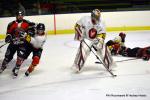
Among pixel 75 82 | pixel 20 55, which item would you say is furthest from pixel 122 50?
pixel 20 55

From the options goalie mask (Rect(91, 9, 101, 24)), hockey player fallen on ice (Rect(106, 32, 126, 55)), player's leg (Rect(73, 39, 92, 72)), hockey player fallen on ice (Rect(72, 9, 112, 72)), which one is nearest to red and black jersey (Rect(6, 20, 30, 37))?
hockey player fallen on ice (Rect(72, 9, 112, 72))

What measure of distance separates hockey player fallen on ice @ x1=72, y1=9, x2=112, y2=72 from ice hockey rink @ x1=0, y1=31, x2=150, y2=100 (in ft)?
0.79

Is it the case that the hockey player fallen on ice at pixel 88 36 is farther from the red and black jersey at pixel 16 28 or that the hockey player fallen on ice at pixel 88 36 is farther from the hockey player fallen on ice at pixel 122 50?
the hockey player fallen on ice at pixel 122 50

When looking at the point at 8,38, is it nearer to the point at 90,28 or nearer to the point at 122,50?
the point at 90,28

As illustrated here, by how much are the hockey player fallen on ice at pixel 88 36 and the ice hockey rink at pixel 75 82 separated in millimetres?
242

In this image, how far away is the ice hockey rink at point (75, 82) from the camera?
14.9ft

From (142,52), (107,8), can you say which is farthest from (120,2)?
(142,52)

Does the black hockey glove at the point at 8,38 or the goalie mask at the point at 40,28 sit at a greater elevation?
the goalie mask at the point at 40,28

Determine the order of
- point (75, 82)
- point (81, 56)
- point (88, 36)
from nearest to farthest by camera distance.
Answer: point (75, 82), point (81, 56), point (88, 36)

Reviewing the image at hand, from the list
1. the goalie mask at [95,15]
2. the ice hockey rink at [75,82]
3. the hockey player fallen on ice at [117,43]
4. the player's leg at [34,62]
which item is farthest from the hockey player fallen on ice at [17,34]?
the hockey player fallen on ice at [117,43]

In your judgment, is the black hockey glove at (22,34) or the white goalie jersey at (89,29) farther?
the white goalie jersey at (89,29)

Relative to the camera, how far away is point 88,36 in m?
5.59

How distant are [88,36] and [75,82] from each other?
860 millimetres

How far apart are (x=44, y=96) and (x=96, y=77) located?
1072mm
